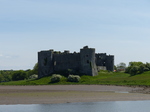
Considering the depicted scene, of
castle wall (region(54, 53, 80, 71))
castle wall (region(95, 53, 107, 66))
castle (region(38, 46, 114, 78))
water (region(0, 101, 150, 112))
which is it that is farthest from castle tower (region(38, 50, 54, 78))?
water (region(0, 101, 150, 112))

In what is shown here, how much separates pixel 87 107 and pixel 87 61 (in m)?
41.8

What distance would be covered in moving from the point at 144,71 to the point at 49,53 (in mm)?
22305

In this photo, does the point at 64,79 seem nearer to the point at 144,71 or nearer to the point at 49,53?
the point at 49,53

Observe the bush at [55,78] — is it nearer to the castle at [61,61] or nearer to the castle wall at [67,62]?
the castle at [61,61]

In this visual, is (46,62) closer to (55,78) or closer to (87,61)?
(87,61)

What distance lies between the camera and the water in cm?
3228

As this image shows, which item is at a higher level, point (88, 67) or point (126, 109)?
point (88, 67)

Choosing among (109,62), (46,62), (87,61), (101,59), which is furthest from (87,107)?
(109,62)

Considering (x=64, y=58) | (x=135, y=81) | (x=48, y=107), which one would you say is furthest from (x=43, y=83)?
(x=48, y=107)

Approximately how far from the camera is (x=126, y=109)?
3275 cm

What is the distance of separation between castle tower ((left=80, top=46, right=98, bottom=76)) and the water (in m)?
38.0

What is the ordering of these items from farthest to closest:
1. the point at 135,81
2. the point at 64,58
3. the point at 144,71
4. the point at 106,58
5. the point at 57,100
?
1. the point at 106,58
2. the point at 64,58
3. the point at 144,71
4. the point at 135,81
5. the point at 57,100

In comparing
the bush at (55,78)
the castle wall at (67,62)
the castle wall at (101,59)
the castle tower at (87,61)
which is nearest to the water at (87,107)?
the bush at (55,78)

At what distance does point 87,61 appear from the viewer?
75500 mm
